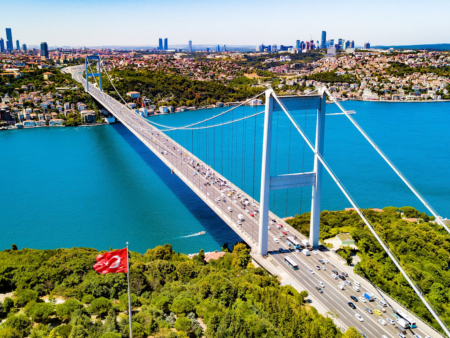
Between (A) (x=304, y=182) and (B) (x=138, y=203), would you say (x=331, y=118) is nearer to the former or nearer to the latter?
(B) (x=138, y=203)

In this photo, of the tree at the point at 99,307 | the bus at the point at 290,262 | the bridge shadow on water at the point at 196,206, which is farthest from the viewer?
the bridge shadow on water at the point at 196,206

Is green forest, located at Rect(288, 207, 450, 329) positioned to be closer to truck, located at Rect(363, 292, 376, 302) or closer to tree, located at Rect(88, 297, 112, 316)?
truck, located at Rect(363, 292, 376, 302)

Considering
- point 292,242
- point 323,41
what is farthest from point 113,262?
point 323,41

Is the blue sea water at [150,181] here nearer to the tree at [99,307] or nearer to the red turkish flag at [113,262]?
the tree at [99,307]

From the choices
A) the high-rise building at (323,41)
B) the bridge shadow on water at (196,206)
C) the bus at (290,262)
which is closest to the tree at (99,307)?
the bus at (290,262)

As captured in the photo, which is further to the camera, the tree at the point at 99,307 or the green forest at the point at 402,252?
the green forest at the point at 402,252

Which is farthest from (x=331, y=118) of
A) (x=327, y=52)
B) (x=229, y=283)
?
(x=327, y=52)

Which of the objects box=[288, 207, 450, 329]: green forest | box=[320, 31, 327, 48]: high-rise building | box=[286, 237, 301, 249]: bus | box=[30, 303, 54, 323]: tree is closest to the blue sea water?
box=[288, 207, 450, 329]: green forest
